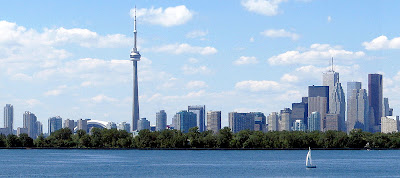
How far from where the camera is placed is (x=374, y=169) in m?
131

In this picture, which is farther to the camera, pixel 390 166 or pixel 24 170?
pixel 390 166

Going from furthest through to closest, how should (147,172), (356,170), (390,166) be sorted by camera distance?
(390,166) → (356,170) → (147,172)

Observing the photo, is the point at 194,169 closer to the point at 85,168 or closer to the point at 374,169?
the point at 85,168

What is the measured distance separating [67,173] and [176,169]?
1660 centimetres

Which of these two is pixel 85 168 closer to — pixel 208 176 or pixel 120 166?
pixel 120 166

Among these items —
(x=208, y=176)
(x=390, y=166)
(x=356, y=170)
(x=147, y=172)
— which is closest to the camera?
(x=208, y=176)

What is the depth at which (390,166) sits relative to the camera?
138125mm

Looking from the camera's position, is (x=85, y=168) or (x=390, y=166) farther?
(x=390, y=166)

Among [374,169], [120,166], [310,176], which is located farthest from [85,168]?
[374,169]

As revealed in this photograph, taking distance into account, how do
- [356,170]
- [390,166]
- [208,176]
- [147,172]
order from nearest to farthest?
[208,176], [147,172], [356,170], [390,166]

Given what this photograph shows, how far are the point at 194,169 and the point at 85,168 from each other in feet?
52.5

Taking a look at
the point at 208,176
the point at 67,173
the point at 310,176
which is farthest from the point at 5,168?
the point at 310,176

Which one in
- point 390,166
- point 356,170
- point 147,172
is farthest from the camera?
point 390,166

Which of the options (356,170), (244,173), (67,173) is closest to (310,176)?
(244,173)
